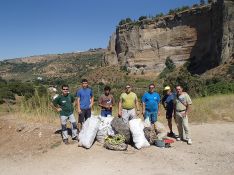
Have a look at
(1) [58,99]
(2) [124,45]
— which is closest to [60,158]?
(1) [58,99]

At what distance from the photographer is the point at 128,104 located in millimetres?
9172

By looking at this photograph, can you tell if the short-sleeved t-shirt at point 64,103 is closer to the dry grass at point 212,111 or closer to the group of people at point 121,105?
the group of people at point 121,105

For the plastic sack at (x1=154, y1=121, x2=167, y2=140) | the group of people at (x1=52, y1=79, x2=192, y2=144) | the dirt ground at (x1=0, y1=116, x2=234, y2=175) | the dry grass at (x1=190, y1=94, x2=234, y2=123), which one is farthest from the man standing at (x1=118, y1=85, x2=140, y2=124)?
the dry grass at (x1=190, y1=94, x2=234, y2=123)

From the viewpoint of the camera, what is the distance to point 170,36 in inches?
2982

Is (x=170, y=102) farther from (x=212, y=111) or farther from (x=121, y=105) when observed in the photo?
(x=212, y=111)

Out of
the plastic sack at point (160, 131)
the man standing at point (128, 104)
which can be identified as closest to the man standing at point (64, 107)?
the man standing at point (128, 104)

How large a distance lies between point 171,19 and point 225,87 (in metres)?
52.2

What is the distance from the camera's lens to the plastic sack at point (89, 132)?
8477mm

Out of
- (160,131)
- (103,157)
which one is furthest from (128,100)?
(103,157)

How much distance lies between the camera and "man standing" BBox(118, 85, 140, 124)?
9.16m

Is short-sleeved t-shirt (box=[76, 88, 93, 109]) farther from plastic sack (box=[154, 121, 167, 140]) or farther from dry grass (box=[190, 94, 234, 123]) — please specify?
dry grass (box=[190, 94, 234, 123])

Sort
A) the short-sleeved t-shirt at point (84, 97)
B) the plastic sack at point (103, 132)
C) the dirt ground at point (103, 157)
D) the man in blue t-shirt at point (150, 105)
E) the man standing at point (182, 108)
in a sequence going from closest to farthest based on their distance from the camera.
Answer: the dirt ground at point (103, 157), the plastic sack at point (103, 132), the short-sleeved t-shirt at point (84, 97), the man standing at point (182, 108), the man in blue t-shirt at point (150, 105)

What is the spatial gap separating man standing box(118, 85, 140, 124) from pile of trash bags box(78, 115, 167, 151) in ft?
1.28

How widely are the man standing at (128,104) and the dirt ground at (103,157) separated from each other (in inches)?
39.4
